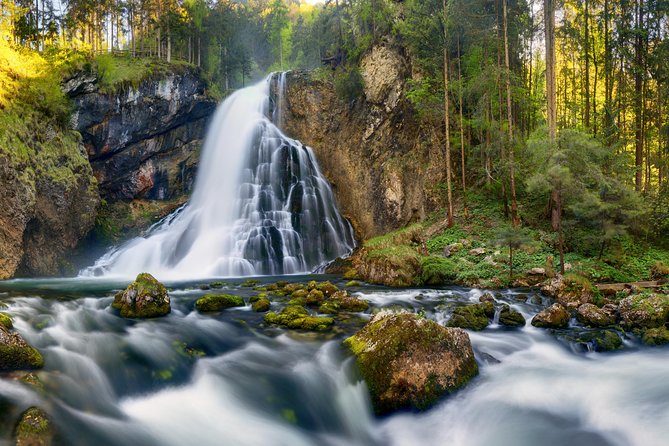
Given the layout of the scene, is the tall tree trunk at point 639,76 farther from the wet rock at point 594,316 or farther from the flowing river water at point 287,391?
the flowing river water at point 287,391

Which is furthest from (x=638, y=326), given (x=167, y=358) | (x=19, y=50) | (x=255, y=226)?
(x=19, y=50)

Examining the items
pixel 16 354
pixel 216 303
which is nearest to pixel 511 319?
pixel 216 303

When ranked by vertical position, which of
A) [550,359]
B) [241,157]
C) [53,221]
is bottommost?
[550,359]

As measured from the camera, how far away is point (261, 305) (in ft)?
34.0

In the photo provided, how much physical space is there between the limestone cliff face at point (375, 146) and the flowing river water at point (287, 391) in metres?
14.6

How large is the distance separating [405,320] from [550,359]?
3616 mm

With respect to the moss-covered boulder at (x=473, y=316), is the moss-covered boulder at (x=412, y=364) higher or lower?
higher

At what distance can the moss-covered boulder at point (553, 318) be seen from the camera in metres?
9.07

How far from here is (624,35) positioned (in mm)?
18812

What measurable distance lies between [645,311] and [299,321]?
771cm

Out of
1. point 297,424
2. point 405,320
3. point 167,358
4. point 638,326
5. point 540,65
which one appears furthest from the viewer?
point 540,65

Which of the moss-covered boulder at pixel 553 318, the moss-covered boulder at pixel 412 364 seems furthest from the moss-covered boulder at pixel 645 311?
the moss-covered boulder at pixel 412 364

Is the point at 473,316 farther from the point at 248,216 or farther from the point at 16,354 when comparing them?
the point at 248,216

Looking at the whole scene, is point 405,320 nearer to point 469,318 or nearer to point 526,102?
point 469,318
